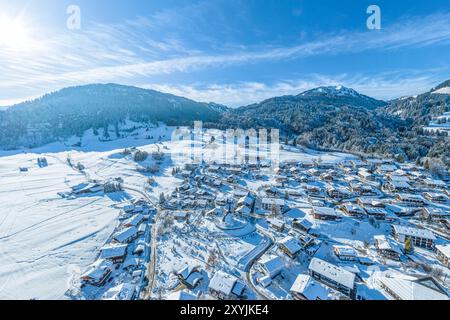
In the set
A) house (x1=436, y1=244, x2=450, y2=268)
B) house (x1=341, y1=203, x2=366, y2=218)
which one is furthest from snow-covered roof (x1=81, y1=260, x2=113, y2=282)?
house (x1=436, y1=244, x2=450, y2=268)

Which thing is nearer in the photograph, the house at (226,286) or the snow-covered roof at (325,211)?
the house at (226,286)

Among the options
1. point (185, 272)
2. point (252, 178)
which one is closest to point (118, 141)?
point (252, 178)

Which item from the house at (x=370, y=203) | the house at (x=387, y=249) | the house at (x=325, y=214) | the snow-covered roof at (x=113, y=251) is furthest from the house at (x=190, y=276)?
the house at (x=370, y=203)

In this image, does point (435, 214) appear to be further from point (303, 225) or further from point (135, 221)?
point (135, 221)

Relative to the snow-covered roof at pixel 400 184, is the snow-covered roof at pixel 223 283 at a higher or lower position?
lower

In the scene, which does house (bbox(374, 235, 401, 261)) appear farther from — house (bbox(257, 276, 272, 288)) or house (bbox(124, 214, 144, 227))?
house (bbox(124, 214, 144, 227))

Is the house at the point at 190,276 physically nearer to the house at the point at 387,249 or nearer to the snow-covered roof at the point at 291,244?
the snow-covered roof at the point at 291,244
